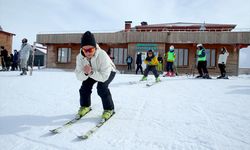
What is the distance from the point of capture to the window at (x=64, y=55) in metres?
23.1

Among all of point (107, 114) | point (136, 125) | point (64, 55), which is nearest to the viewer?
point (136, 125)

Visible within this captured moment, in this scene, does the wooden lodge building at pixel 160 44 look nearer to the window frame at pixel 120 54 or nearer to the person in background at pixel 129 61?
the window frame at pixel 120 54

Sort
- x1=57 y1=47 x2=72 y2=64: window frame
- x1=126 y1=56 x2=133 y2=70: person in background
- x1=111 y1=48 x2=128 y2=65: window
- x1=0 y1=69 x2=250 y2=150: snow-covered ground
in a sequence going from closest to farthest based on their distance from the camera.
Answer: x1=0 y1=69 x2=250 y2=150: snow-covered ground < x1=126 y1=56 x2=133 y2=70: person in background < x1=111 y1=48 x2=128 y2=65: window < x1=57 y1=47 x2=72 y2=64: window frame

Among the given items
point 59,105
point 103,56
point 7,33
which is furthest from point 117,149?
point 7,33

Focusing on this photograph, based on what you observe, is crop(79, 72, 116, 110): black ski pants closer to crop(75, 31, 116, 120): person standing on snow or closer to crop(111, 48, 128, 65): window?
crop(75, 31, 116, 120): person standing on snow

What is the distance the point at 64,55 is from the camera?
76.1 ft

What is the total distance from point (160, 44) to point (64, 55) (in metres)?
10.4

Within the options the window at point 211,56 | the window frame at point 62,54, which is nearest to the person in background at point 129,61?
the window at point 211,56

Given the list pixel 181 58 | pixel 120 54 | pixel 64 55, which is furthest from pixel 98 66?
pixel 64 55

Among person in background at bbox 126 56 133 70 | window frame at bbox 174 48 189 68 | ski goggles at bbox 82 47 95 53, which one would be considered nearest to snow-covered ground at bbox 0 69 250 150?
ski goggles at bbox 82 47 95 53

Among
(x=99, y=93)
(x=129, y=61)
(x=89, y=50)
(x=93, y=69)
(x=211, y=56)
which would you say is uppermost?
(x=211, y=56)

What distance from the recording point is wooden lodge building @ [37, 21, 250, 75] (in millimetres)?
18547

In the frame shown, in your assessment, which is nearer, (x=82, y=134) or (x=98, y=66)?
(x=82, y=134)

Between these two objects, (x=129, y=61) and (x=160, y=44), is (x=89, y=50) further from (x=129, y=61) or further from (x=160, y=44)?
(x=160, y=44)
